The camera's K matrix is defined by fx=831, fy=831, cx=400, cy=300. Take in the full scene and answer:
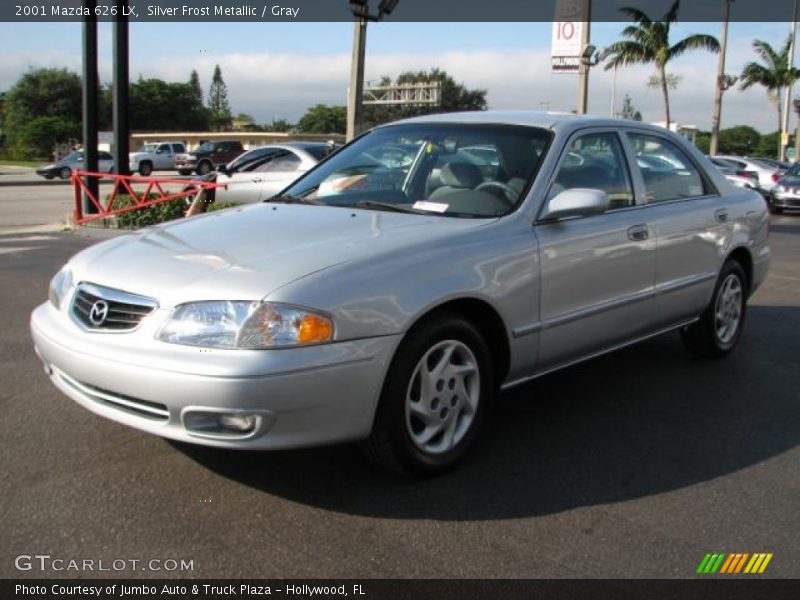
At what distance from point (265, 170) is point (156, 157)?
3175cm

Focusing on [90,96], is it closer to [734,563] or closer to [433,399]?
[433,399]

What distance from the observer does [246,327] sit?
303cm

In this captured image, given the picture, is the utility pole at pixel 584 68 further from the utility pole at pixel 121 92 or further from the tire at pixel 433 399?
the tire at pixel 433 399

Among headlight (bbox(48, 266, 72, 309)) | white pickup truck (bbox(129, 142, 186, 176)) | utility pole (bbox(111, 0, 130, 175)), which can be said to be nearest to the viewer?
headlight (bbox(48, 266, 72, 309))

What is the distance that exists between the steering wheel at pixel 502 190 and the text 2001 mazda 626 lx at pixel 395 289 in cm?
1

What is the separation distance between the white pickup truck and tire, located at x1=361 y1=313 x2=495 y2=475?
39.6 m

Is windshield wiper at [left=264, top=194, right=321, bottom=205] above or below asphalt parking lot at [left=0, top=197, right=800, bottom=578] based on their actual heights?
above

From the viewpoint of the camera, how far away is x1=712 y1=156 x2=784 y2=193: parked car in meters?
23.0

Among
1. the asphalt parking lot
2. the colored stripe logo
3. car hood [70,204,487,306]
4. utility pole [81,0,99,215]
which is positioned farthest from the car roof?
utility pole [81,0,99,215]

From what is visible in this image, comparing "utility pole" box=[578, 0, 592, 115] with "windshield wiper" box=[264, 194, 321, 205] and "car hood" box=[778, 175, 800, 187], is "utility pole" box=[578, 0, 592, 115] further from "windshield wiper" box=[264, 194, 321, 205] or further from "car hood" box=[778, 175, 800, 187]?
"windshield wiper" box=[264, 194, 321, 205]

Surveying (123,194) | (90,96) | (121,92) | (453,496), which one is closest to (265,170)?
(123,194)

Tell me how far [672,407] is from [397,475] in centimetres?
194
